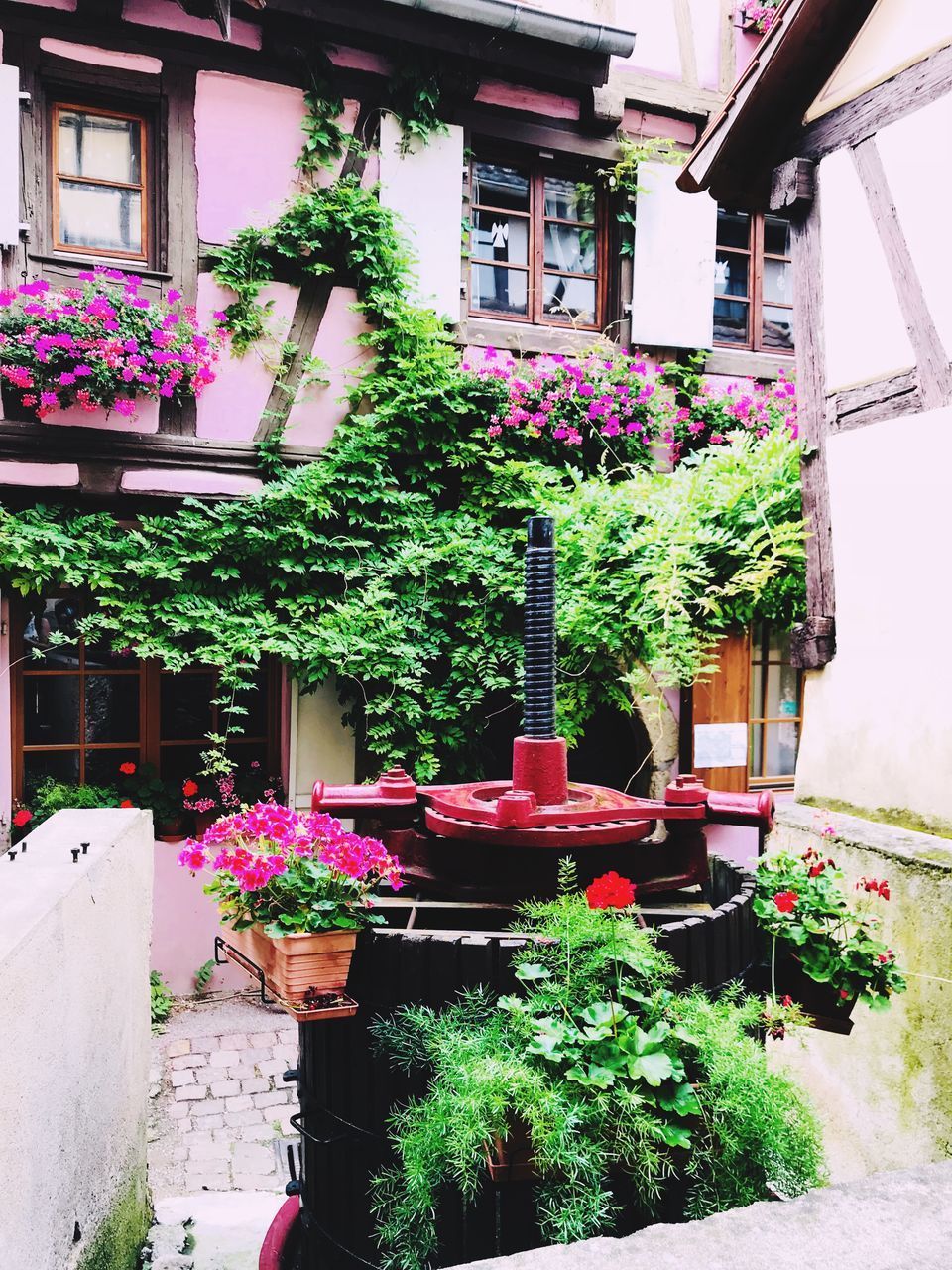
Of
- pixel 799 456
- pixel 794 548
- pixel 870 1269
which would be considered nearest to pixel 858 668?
pixel 794 548

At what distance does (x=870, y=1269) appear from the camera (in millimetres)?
1257

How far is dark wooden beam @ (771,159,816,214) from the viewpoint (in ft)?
15.0

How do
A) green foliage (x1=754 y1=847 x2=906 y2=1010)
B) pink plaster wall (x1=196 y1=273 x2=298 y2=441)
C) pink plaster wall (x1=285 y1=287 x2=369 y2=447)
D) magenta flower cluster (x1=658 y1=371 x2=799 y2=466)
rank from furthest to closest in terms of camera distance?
magenta flower cluster (x1=658 y1=371 x2=799 y2=466) < pink plaster wall (x1=285 y1=287 x2=369 y2=447) < pink plaster wall (x1=196 y1=273 x2=298 y2=441) < green foliage (x1=754 y1=847 x2=906 y2=1010)

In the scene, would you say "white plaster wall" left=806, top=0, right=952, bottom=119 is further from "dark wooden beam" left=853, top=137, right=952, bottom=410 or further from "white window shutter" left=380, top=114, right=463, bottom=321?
"white window shutter" left=380, top=114, right=463, bottom=321

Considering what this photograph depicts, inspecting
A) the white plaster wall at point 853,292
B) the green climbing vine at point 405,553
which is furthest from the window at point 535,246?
the white plaster wall at point 853,292

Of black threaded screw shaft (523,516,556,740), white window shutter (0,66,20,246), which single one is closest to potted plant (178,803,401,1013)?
black threaded screw shaft (523,516,556,740)

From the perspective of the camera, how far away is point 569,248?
6797 mm

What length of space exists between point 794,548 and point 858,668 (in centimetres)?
71

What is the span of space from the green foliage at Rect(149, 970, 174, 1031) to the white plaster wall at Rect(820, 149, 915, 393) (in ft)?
16.6

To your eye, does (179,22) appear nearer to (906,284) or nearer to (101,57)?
(101,57)

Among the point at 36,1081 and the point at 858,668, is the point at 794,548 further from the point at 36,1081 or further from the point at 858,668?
the point at 36,1081

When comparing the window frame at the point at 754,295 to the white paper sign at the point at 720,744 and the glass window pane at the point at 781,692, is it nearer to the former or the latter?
the glass window pane at the point at 781,692

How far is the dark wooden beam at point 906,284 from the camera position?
154 inches

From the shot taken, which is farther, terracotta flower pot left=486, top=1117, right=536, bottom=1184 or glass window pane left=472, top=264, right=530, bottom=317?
glass window pane left=472, top=264, right=530, bottom=317
